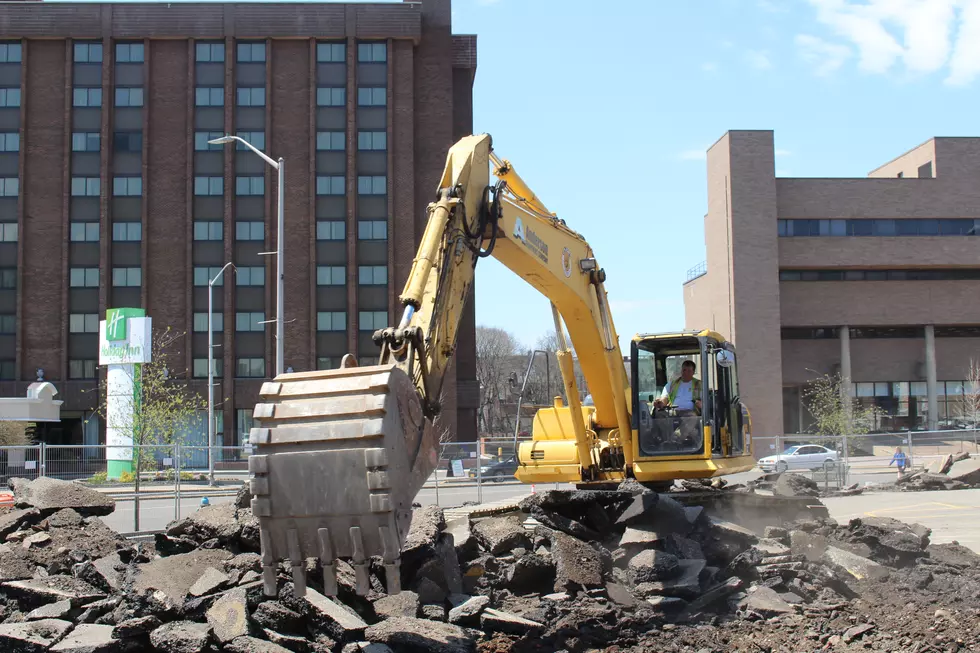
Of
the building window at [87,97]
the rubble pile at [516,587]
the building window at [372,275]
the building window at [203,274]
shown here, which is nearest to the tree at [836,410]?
the building window at [372,275]

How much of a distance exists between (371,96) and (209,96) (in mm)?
9845

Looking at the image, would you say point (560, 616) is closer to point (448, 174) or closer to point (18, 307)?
point (448, 174)

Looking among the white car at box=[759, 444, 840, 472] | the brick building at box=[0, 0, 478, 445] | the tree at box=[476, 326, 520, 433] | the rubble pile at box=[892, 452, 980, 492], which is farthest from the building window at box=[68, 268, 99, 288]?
the rubble pile at box=[892, 452, 980, 492]

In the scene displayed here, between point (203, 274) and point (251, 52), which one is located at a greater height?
point (251, 52)

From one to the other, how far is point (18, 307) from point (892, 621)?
57.8 metres

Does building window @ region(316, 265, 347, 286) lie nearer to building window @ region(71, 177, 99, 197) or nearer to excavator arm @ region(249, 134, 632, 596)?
building window @ region(71, 177, 99, 197)

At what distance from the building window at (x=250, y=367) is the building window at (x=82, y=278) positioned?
975 cm

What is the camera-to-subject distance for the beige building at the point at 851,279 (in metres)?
63.3

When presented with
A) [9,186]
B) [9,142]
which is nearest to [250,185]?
[9,186]

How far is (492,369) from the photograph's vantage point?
3479 inches

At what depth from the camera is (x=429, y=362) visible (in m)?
8.41

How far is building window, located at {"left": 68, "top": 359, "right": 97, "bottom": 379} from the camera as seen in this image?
192ft

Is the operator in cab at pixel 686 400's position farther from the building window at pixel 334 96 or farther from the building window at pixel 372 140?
the building window at pixel 334 96

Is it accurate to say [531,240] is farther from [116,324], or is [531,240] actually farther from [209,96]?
[209,96]
